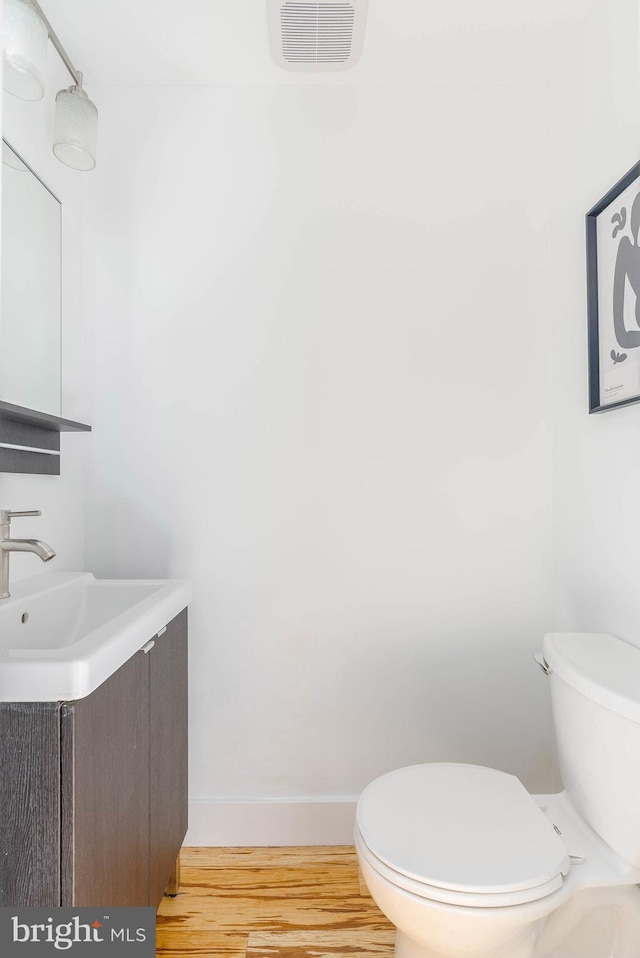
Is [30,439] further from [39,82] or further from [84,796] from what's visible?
[84,796]

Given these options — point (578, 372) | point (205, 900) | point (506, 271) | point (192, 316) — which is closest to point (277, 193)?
point (192, 316)

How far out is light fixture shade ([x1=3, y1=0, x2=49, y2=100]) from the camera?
3.25 ft

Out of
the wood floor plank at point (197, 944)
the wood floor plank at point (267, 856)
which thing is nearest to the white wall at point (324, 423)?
the wood floor plank at point (267, 856)

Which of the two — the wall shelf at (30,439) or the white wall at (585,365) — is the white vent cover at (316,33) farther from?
the wall shelf at (30,439)

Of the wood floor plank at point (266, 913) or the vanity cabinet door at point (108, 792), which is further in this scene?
the wood floor plank at point (266, 913)

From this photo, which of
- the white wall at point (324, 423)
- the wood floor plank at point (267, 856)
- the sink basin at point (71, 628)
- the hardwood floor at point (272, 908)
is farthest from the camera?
the white wall at point (324, 423)

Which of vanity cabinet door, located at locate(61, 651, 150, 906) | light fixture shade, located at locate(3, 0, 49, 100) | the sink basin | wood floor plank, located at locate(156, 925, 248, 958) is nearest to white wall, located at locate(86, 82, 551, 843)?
the sink basin

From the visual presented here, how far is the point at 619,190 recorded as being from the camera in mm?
1493

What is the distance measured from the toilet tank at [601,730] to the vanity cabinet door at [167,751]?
90 cm

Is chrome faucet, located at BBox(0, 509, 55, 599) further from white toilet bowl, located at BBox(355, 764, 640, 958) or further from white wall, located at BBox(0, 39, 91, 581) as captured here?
white toilet bowl, located at BBox(355, 764, 640, 958)

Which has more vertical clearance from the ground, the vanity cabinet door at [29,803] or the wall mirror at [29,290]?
the wall mirror at [29,290]

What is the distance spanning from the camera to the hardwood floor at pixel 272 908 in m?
1.47

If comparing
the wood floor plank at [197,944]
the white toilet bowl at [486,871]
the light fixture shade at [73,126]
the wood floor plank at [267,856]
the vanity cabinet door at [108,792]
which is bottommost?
the wood floor plank at [267,856]

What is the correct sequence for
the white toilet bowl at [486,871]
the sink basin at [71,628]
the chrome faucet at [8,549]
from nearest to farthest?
the sink basin at [71,628], the white toilet bowl at [486,871], the chrome faucet at [8,549]
